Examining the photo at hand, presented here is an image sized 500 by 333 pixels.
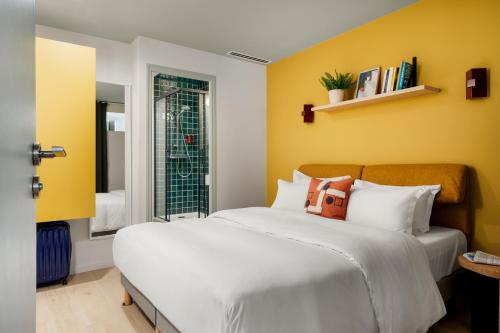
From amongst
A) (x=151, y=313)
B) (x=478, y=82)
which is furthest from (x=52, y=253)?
(x=478, y=82)

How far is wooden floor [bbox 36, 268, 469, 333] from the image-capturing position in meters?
2.22

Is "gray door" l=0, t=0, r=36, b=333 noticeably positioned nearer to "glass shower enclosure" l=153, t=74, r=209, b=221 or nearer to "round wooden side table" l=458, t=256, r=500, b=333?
"round wooden side table" l=458, t=256, r=500, b=333

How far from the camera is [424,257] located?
200 centimetres

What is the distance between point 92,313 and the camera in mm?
2447

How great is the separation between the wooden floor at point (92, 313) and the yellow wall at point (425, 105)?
3.91 feet

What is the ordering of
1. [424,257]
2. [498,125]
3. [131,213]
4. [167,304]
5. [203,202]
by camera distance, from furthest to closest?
[203,202], [131,213], [498,125], [424,257], [167,304]

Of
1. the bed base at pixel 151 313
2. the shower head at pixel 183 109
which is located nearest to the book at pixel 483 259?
the bed base at pixel 151 313

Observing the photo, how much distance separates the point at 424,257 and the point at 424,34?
1.92 meters

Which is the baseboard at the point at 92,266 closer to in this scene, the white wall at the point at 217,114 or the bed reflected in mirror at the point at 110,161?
the white wall at the point at 217,114

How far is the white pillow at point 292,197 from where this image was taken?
3021 millimetres

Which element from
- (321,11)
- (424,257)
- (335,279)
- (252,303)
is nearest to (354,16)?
(321,11)

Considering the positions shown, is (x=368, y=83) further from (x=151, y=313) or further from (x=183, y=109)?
(x=151, y=313)

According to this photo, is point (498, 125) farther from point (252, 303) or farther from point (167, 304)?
point (167, 304)

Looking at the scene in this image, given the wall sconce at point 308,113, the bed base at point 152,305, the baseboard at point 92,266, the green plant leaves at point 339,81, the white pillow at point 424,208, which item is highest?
the green plant leaves at point 339,81
